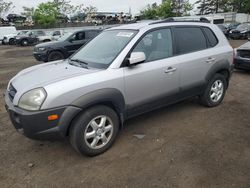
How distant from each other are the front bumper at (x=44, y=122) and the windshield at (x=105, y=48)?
90 cm

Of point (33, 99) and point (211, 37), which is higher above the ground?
point (211, 37)

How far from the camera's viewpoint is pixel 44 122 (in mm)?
2951

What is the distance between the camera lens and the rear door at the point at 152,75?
3635 millimetres

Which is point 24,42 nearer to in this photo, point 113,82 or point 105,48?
point 105,48

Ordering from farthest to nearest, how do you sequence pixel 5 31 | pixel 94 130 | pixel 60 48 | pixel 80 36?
pixel 5 31 → pixel 80 36 → pixel 60 48 → pixel 94 130

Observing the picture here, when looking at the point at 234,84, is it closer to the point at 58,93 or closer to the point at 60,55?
the point at 58,93

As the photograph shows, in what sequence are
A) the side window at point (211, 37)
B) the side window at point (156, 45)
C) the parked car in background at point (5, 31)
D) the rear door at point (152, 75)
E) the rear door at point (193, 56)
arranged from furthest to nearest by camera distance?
1. the parked car in background at point (5, 31)
2. the side window at point (211, 37)
3. the rear door at point (193, 56)
4. the side window at point (156, 45)
5. the rear door at point (152, 75)

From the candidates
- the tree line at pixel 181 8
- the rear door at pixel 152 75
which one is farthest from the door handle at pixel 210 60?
the tree line at pixel 181 8

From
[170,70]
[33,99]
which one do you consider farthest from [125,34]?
[33,99]

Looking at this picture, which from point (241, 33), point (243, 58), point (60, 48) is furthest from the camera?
point (241, 33)

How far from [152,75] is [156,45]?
55 centimetres

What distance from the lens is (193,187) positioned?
2812 millimetres

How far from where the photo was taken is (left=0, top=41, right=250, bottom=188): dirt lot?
2.97 metres

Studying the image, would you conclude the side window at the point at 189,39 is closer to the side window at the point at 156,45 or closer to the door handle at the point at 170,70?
the side window at the point at 156,45
